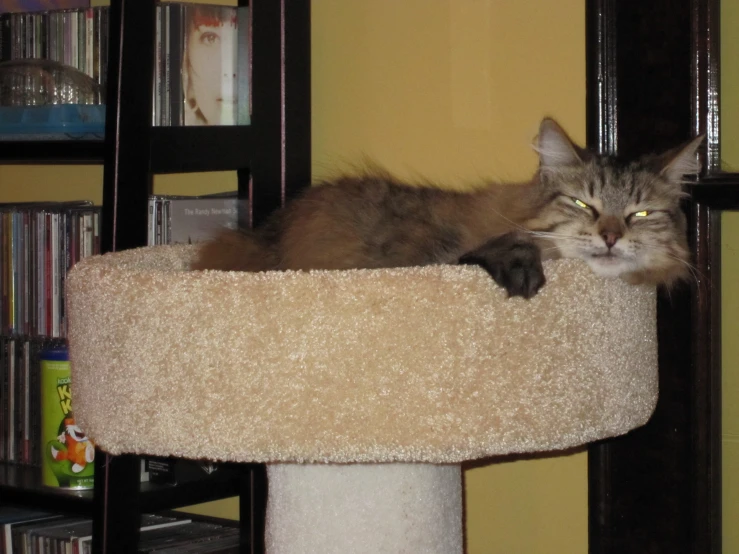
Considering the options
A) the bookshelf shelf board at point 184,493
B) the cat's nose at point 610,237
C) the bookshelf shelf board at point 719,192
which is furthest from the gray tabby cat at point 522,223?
the bookshelf shelf board at point 184,493

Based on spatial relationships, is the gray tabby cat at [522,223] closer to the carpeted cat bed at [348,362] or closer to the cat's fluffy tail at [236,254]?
the cat's fluffy tail at [236,254]

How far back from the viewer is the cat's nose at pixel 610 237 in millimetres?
1305

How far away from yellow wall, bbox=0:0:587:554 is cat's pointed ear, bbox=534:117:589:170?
1.03 feet

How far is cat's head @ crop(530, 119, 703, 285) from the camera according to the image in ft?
4.34

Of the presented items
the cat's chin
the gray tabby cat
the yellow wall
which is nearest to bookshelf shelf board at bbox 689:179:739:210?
the gray tabby cat

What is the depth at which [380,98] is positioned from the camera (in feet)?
6.21

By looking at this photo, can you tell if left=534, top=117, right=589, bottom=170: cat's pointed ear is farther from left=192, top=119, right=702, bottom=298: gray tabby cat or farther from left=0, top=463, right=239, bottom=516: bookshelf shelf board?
left=0, top=463, right=239, bottom=516: bookshelf shelf board

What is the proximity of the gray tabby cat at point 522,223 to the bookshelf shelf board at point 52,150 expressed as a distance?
0.99ft

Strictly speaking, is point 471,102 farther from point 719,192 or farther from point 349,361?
point 349,361

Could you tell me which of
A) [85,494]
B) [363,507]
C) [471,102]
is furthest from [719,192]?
[85,494]

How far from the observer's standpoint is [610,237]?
4.29ft

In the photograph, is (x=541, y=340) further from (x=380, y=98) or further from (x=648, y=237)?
(x=380, y=98)

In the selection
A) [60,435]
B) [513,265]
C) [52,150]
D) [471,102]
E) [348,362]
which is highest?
[471,102]

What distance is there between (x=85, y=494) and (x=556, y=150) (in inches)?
44.8
